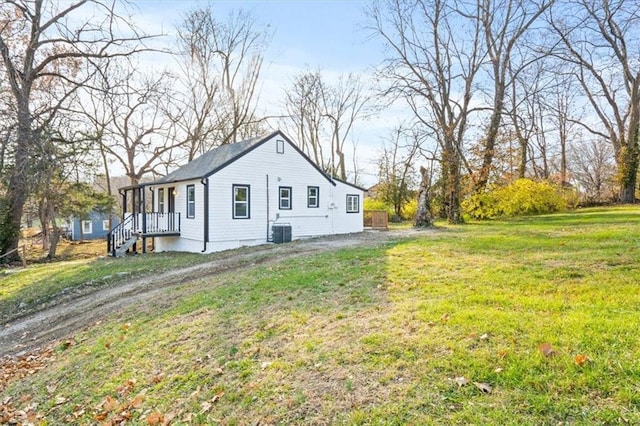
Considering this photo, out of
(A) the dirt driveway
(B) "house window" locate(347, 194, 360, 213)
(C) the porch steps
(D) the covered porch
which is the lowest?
(A) the dirt driveway

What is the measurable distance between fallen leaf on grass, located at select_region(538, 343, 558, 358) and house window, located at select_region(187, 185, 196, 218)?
14592 mm

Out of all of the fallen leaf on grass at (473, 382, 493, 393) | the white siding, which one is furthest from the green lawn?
the white siding

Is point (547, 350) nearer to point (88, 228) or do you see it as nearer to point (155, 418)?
point (155, 418)

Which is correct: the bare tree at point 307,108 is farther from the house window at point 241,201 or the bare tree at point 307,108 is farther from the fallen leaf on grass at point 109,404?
the fallen leaf on grass at point 109,404

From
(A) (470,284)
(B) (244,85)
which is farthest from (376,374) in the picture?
(B) (244,85)

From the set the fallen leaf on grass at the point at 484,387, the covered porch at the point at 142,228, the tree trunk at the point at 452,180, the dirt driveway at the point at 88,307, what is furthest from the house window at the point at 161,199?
the fallen leaf on grass at the point at 484,387

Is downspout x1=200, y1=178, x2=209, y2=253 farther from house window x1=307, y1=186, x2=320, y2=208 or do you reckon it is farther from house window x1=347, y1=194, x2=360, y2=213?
house window x1=347, y1=194, x2=360, y2=213

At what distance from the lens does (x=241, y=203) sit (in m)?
16.2

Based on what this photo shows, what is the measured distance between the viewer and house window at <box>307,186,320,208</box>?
18.5 metres

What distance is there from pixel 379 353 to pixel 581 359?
5.39 feet

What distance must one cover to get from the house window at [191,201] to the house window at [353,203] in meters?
7.84

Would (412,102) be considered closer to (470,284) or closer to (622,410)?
(470,284)

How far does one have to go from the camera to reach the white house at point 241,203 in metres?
15.5

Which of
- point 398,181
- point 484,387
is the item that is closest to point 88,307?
point 484,387
